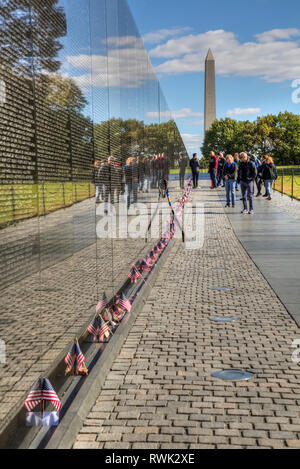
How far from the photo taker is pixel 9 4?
346 centimetres

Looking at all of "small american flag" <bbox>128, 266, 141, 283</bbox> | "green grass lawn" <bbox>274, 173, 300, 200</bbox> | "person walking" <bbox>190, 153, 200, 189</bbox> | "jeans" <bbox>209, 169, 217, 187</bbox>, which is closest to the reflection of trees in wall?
"small american flag" <bbox>128, 266, 141, 283</bbox>

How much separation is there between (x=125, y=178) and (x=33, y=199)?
18.1ft

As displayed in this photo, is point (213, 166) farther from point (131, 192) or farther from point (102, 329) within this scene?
point (102, 329)

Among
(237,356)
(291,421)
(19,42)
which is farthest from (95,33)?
(291,421)

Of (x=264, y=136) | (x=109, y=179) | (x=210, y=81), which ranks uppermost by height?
(x=210, y=81)

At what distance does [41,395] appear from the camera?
3.96 m

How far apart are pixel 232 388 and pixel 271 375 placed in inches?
18.1

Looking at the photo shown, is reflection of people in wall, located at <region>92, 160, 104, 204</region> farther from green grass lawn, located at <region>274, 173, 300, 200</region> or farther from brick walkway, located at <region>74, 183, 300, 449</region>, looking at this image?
green grass lawn, located at <region>274, 173, 300, 200</region>

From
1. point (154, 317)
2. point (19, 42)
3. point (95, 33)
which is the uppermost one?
point (95, 33)

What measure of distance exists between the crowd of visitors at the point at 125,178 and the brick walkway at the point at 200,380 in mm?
1531

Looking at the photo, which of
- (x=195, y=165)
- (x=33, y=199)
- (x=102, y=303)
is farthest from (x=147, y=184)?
(x=195, y=165)

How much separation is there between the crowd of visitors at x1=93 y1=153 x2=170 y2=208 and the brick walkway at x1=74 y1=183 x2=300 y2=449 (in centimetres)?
153

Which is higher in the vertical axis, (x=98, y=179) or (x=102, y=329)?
(x=98, y=179)
